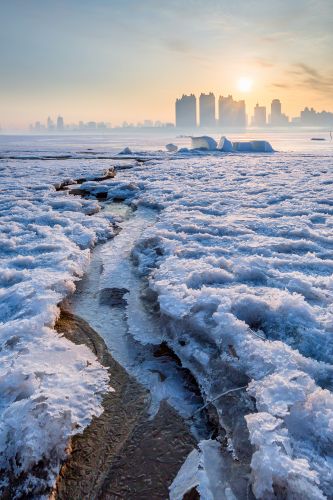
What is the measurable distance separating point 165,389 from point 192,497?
1010 mm

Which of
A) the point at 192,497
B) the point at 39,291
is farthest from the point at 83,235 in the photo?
the point at 192,497

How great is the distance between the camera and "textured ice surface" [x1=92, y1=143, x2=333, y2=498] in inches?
80.6

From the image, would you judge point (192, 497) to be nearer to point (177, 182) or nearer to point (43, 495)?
point (43, 495)

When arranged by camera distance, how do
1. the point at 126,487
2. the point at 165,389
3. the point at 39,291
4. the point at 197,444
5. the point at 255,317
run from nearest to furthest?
the point at 126,487 → the point at 197,444 → the point at 165,389 → the point at 255,317 → the point at 39,291

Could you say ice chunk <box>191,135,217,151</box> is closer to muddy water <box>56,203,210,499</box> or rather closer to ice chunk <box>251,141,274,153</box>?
ice chunk <box>251,141,274,153</box>

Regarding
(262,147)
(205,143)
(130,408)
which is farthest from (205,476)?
(205,143)

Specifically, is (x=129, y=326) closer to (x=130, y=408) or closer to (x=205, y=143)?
(x=130, y=408)

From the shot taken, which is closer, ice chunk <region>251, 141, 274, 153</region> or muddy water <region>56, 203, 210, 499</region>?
muddy water <region>56, 203, 210, 499</region>

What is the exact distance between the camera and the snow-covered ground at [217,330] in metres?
2.14

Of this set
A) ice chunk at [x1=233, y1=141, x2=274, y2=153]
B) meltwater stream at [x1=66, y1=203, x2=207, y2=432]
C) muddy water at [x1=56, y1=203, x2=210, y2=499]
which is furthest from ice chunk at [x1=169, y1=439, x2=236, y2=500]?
ice chunk at [x1=233, y1=141, x2=274, y2=153]

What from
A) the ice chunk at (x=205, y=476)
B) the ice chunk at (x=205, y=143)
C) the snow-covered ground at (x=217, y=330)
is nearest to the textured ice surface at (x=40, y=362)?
the snow-covered ground at (x=217, y=330)

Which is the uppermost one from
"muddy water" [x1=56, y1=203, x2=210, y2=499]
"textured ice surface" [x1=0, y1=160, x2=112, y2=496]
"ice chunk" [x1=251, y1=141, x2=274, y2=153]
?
"ice chunk" [x1=251, y1=141, x2=274, y2=153]

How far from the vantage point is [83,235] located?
22.6 ft

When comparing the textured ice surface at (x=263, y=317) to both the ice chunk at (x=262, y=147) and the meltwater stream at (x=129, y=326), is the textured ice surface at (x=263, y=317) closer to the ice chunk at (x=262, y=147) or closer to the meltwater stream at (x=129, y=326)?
the meltwater stream at (x=129, y=326)
